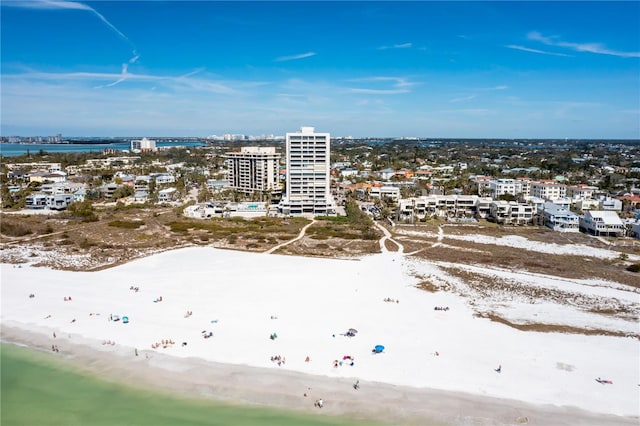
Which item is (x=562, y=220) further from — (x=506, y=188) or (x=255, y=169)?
(x=255, y=169)

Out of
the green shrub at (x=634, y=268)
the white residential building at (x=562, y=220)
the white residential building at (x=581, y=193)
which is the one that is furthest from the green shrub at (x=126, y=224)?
the white residential building at (x=581, y=193)

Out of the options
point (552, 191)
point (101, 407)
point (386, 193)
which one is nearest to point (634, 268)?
point (552, 191)

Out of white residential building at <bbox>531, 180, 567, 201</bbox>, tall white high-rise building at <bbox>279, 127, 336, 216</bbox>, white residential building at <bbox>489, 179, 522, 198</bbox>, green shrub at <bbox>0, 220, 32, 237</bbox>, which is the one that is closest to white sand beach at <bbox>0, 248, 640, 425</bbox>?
green shrub at <bbox>0, 220, 32, 237</bbox>

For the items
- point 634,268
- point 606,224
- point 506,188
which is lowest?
point 634,268

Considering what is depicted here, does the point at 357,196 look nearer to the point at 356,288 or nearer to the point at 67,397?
the point at 356,288

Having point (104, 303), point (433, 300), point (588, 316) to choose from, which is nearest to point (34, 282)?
point (104, 303)

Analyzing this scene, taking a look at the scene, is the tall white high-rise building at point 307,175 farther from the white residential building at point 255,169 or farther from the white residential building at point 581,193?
the white residential building at point 581,193

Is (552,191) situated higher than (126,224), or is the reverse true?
(552,191)
